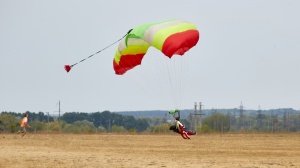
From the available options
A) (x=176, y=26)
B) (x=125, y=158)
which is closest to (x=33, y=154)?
(x=125, y=158)

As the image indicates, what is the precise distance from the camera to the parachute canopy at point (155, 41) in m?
25.3

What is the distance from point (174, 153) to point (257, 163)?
6.61 meters

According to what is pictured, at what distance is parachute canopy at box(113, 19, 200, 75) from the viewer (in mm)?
25281

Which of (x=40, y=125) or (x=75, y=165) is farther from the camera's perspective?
(x=40, y=125)

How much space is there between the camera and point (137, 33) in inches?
1094

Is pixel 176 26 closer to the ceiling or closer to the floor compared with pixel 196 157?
closer to the ceiling

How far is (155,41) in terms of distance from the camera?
1022 inches

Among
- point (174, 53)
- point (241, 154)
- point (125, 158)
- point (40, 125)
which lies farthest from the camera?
point (40, 125)

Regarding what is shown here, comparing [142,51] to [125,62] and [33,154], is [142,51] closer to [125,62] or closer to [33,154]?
[125,62]

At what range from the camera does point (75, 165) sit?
25.2 meters

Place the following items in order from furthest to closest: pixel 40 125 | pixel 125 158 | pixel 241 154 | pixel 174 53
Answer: pixel 40 125 → pixel 241 154 → pixel 125 158 → pixel 174 53

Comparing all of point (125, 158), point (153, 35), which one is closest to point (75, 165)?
point (125, 158)

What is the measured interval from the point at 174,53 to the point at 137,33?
351cm

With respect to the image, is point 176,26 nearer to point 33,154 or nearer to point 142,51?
point 142,51
